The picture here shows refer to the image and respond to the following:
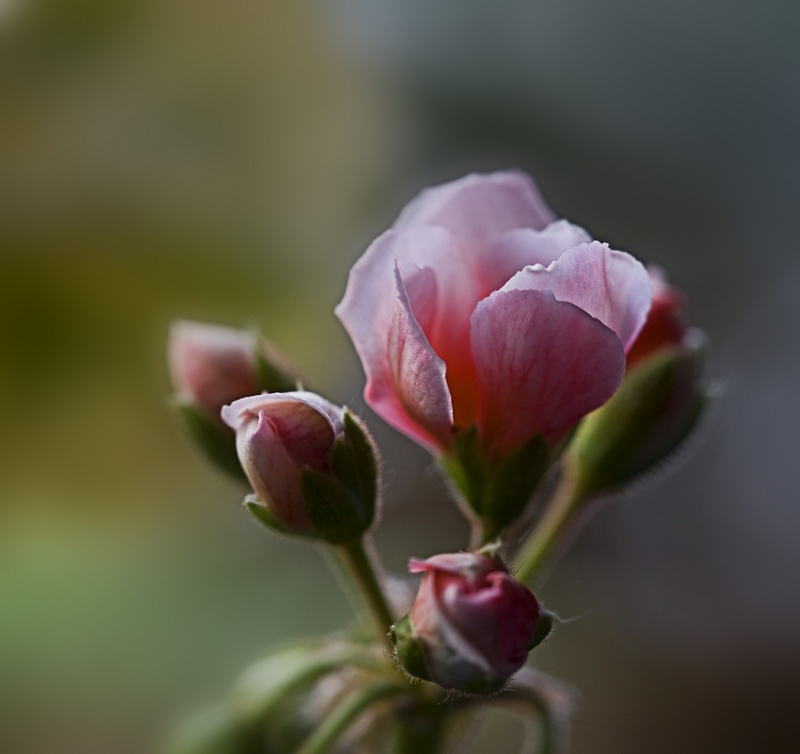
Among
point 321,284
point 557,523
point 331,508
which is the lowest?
point 321,284

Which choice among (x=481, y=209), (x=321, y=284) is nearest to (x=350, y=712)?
(x=481, y=209)

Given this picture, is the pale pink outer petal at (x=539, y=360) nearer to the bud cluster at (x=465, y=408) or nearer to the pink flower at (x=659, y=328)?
the bud cluster at (x=465, y=408)

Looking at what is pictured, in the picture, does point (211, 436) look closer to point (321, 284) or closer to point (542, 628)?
point (542, 628)

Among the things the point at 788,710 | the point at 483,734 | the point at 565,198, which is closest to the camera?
the point at 483,734

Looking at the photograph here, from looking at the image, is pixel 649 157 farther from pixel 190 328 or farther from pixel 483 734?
pixel 190 328

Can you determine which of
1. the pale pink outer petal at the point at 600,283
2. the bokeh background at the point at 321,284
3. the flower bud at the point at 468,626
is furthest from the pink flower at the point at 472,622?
the bokeh background at the point at 321,284

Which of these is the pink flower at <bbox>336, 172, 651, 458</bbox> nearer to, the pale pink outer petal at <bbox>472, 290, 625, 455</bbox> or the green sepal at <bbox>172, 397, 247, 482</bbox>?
the pale pink outer petal at <bbox>472, 290, 625, 455</bbox>

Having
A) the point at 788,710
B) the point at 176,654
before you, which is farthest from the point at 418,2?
the point at 788,710

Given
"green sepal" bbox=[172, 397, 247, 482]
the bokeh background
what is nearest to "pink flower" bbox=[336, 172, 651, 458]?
"green sepal" bbox=[172, 397, 247, 482]
